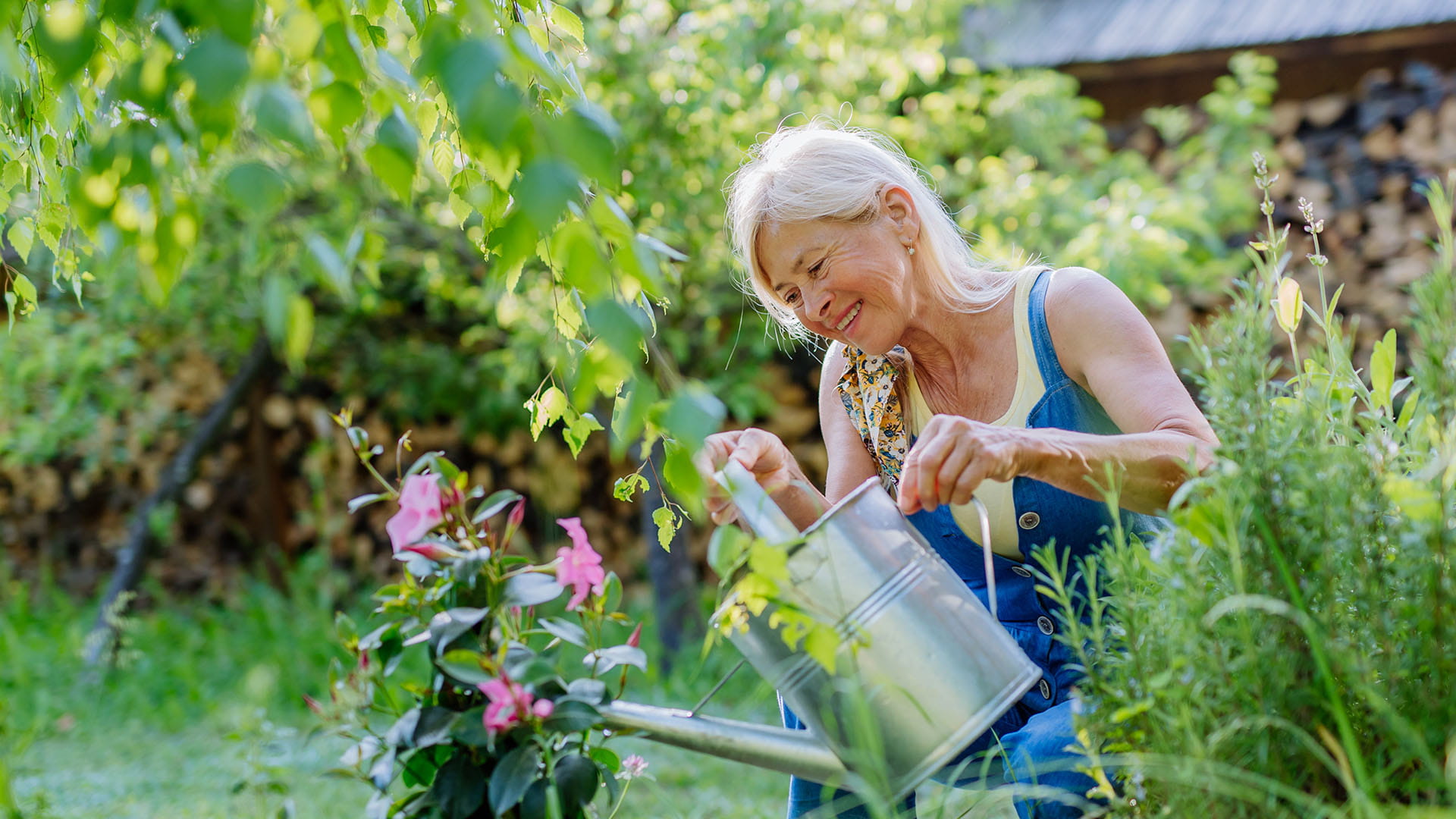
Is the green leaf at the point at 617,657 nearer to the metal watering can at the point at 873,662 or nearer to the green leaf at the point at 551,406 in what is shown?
the metal watering can at the point at 873,662

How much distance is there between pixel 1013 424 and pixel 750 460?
421 mm

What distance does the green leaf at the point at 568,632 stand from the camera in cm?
111

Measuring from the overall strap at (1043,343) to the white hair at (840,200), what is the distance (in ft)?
0.27

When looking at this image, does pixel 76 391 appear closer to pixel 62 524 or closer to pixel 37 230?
pixel 62 524

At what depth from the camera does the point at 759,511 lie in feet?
3.39

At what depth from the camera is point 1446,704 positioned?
0.82 metres

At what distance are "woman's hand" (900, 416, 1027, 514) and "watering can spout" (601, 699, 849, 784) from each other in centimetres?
28

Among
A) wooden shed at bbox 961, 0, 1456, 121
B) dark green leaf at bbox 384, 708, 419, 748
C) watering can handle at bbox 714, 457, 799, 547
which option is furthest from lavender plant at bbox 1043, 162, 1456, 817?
Answer: wooden shed at bbox 961, 0, 1456, 121

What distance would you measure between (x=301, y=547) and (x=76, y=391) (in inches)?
57.3

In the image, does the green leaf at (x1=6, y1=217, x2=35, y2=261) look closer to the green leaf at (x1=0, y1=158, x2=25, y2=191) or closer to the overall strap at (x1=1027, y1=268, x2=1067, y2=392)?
the green leaf at (x1=0, y1=158, x2=25, y2=191)

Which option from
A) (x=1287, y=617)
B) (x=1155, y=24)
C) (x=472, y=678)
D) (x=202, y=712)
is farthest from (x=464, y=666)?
(x=1155, y=24)

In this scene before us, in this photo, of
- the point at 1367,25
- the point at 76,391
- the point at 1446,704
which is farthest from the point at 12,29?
the point at 1367,25

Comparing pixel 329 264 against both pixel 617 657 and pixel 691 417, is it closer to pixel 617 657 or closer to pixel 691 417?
pixel 691 417

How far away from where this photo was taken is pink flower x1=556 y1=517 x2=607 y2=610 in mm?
1071
